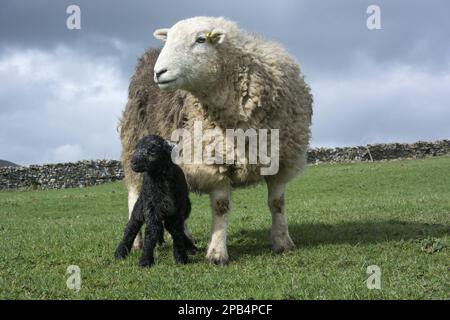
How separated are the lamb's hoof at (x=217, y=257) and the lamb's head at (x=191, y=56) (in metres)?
2.09

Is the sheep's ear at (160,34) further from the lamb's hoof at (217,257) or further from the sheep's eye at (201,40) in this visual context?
the lamb's hoof at (217,257)

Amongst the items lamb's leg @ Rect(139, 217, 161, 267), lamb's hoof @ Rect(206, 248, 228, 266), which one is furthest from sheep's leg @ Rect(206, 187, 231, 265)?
lamb's leg @ Rect(139, 217, 161, 267)

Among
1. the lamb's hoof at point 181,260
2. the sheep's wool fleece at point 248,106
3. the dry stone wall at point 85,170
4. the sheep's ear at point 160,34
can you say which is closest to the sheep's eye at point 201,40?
the sheep's wool fleece at point 248,106

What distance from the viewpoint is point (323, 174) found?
2688 cm

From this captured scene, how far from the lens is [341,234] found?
32.4ft

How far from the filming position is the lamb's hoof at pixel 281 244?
28.2 feet

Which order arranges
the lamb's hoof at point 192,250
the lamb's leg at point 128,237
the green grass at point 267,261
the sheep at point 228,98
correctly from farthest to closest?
the lamb's hoof at point 192,250
the lamb's leg at point 128,237
the sheep at point 228,98
the green grass at point 267,261

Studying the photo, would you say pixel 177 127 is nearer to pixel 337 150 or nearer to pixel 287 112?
pixel 287 112

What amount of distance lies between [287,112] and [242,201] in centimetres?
1260

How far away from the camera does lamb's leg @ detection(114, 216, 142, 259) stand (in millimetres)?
8344

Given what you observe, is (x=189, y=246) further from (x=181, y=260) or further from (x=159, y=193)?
(x=159, y=193)

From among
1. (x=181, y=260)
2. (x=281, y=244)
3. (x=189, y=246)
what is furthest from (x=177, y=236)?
(x=281, y=244)

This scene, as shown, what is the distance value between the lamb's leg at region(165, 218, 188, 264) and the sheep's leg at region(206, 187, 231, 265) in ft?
1.10
